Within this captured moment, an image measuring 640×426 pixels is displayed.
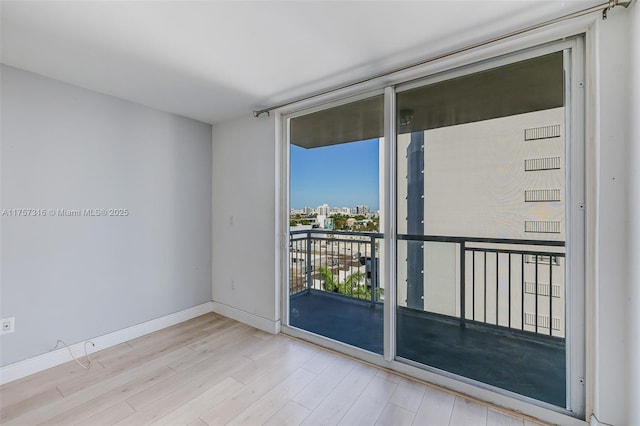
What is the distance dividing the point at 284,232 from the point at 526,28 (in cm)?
240

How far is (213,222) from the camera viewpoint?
347 centimetres

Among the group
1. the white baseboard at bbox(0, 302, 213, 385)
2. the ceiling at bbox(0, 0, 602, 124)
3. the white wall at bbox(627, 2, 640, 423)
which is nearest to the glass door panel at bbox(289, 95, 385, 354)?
the ceiling at bbox(0, 0, 602, 124)

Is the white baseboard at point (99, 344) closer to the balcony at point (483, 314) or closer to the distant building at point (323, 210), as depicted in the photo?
the balcony at point (483, 314)

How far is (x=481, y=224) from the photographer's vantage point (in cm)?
190

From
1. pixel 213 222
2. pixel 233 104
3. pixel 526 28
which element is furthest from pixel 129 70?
pixel 526 28

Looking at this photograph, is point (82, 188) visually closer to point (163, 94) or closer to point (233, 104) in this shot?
point (163, 94)

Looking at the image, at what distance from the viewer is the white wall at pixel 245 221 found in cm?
291

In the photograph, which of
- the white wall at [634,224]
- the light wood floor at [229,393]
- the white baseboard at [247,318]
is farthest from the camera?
the white baseboard at [247,318]

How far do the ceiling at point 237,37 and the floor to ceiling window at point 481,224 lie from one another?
0.34 m

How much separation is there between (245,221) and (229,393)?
1.67 m

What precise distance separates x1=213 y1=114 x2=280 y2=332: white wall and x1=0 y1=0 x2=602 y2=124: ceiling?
2.48 ft

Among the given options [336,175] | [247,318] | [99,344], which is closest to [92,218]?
[99,344]

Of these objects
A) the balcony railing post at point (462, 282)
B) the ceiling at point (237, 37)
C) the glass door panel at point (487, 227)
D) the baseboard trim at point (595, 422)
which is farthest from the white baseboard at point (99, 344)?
the baseboard trim at point (595, 422)

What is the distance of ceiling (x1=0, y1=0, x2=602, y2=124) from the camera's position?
1478 millimetres
